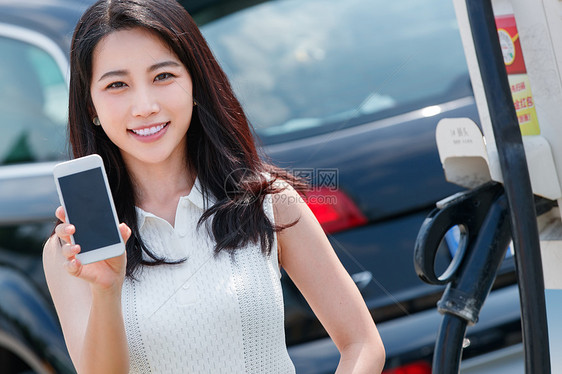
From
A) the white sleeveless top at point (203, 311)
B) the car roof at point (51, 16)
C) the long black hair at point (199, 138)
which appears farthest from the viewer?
the car roof at point (51, 16)

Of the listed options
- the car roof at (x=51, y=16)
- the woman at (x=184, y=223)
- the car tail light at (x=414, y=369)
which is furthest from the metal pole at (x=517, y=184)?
the car roof at (x=51, y=16)

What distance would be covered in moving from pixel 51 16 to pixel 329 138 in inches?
41.1

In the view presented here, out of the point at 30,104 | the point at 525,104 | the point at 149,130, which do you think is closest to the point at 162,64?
the point at 149,130

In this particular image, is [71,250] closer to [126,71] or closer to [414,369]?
[126,71]

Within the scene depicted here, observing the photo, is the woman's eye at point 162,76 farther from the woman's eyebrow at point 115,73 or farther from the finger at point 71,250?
the finger at point 71,250

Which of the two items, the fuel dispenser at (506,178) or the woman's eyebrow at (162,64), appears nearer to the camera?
the fuel dispenser at (506,178)

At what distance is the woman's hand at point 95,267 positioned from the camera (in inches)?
60.7

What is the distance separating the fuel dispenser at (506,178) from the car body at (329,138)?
925 millimetres

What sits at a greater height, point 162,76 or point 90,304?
point 162,76

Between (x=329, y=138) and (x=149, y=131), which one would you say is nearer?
(x=149, y=131)

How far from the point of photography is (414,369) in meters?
2.51

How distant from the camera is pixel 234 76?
2.83 meters

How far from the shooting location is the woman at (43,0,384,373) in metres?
1.76

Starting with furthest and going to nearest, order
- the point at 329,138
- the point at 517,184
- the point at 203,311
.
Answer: the point at 329,138
the point at 203,311
the point at 517,184
